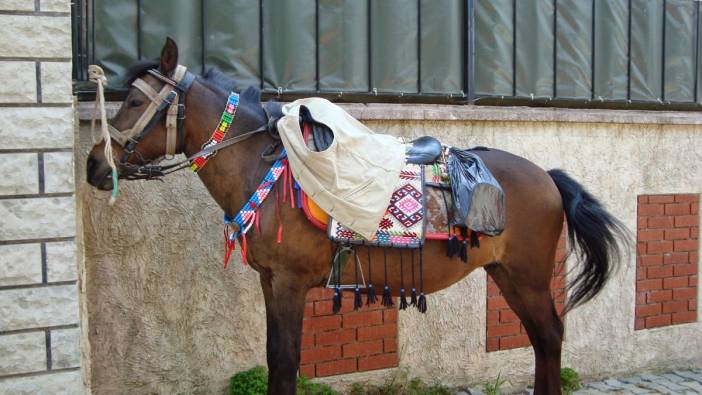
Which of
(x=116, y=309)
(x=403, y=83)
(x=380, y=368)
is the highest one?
(x=403, y=83)

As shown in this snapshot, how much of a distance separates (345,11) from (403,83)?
2.23 ft

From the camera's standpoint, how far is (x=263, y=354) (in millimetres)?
4340

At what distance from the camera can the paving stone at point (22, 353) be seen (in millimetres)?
2832

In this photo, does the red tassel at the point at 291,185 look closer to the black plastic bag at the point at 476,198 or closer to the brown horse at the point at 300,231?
the brown horse at the point at 300,231

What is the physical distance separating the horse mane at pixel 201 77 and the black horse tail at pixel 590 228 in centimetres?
209

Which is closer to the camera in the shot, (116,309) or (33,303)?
(33,303)

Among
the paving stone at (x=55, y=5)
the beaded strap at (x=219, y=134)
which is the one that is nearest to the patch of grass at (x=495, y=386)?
the beaded strap at (x=219, y=134)

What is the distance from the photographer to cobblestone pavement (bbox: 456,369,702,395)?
5.14 metres

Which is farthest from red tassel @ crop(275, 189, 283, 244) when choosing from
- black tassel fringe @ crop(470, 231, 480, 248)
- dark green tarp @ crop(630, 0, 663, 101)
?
dark green tarp @ crop(630, 0, 663, 101)

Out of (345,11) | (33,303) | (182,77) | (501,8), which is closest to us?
(33,303)

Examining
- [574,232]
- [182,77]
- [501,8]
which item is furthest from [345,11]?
[574,232]

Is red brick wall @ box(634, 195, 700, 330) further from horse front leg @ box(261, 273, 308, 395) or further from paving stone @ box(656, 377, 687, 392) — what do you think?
horse front leg @ box(261, 273, 308, 395)

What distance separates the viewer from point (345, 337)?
4.57m

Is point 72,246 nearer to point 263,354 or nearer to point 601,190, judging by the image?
point 263,354
